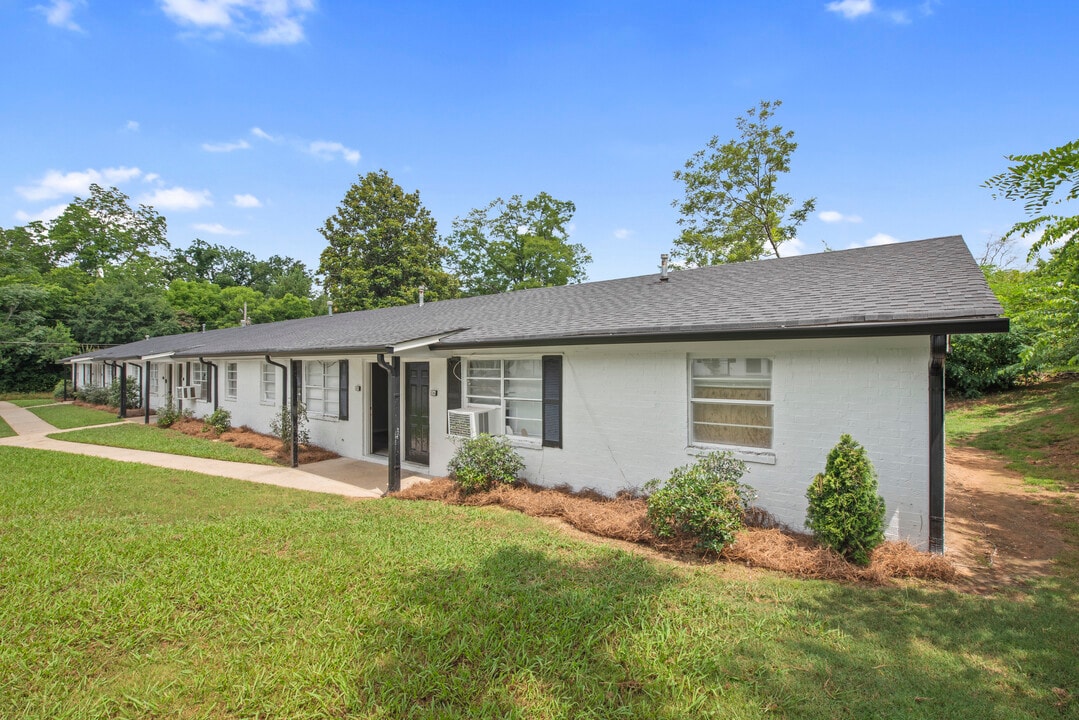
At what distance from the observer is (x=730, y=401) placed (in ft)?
20.1

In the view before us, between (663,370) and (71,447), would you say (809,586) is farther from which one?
(71,447)

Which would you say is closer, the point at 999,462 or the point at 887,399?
the point at 887,399

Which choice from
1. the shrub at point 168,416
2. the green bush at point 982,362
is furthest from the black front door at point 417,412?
the green bush at point 982,362

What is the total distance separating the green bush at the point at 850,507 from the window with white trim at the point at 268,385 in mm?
13925

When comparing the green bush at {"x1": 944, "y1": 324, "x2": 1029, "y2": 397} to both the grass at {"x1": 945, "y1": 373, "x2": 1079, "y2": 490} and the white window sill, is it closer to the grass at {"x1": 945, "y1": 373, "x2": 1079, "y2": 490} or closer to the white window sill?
the grass at {"x1": 945, "y1": 373, "x2": 1079, "y2": 490}

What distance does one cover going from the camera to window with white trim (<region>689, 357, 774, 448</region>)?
5926 millimetres

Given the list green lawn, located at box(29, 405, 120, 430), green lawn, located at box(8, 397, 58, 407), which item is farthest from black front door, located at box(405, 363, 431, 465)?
green lawn, located at box(8, 397, 58, 407)

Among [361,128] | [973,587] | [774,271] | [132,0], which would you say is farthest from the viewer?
[361,128]

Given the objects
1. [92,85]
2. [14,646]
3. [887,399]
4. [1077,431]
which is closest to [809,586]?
[887,399]

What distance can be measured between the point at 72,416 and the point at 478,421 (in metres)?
21.1

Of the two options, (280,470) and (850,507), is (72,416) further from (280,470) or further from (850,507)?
(850,507)

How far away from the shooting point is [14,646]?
3.38 m

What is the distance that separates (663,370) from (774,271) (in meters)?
3.20

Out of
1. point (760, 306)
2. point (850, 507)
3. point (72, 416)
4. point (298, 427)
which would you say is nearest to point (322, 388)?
point (298, 427)
